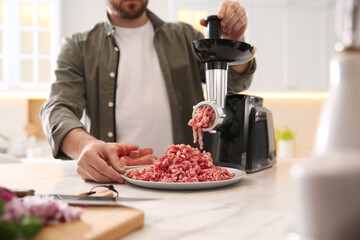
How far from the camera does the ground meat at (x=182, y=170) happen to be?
835 millimetres

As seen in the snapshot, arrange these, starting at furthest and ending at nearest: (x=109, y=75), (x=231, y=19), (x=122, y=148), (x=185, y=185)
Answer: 1. (x=109, y=75)
2. (x=231, y=19)
3. (x=122, y=148)
4. (x=185, y=185)

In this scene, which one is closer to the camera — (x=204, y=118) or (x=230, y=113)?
(x=204, y=118)

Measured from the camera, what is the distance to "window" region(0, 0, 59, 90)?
9.86ft

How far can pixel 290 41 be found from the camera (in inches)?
130

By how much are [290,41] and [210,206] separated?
295cm

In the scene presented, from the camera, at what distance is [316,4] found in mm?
3318

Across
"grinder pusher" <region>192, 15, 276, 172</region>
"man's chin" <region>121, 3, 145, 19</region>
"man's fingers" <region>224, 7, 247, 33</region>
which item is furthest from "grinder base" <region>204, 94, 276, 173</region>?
"man's chin" <region>121, 3, 145, 19</region>

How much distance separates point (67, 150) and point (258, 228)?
0.77m

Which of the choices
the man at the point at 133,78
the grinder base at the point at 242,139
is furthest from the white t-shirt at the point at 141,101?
the grinder base at the point at 242,139

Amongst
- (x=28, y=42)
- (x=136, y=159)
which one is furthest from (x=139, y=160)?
(x=28, y=42)

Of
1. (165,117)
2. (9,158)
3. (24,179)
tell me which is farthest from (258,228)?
(9,158)

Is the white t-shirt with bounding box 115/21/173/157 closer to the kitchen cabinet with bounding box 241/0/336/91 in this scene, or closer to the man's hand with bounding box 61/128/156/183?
the man's hand with bounding box 61/128/156/183

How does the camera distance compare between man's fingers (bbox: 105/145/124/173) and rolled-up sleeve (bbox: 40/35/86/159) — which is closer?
man's fingers (bbox: 105/145/124/173)

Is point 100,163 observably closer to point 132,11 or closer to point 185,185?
point 185,185
